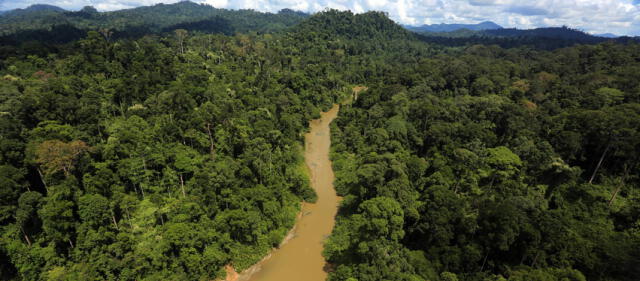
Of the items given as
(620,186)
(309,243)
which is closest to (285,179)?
(309,243)

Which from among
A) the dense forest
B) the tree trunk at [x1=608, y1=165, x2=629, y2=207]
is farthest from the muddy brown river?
the tree trunk at [x1=608, y1=165, x2=629, y2=207]

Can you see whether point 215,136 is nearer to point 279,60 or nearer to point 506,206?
point 506,206

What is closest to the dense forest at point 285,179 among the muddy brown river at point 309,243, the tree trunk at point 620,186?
the tree trunk at point 620,186

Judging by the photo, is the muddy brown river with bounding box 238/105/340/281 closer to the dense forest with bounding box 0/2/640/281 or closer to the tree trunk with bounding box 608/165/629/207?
the dense forest with bounding box 0/2/640/281

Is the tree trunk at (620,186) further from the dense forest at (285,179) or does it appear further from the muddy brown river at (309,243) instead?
the muddy brown river at (309,243)

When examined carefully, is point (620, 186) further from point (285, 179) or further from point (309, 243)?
point (285, 179)

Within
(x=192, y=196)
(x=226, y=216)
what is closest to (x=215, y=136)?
(x=192, y=196)
